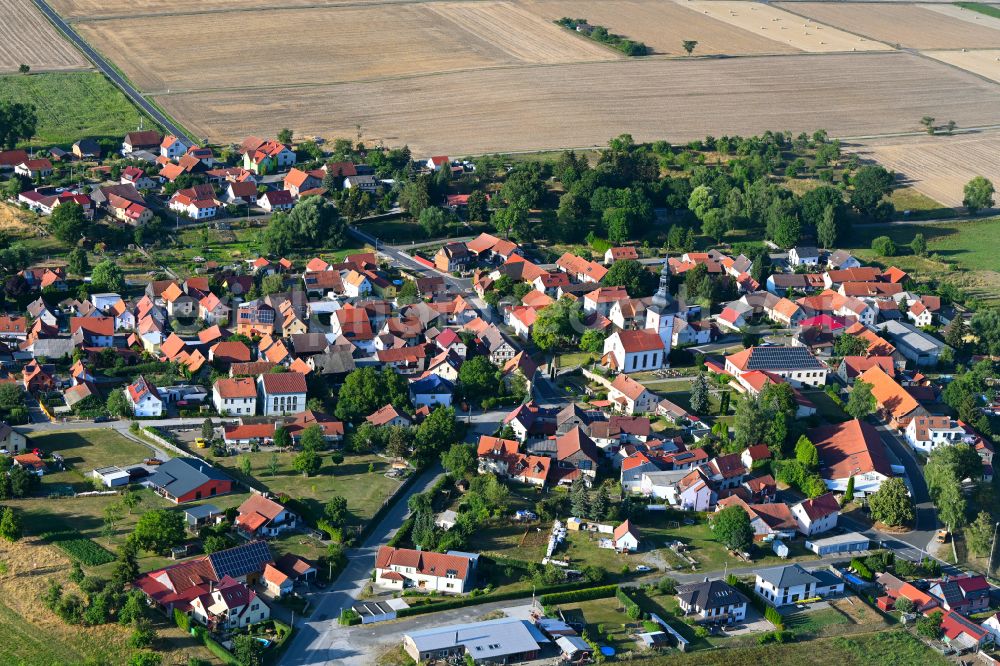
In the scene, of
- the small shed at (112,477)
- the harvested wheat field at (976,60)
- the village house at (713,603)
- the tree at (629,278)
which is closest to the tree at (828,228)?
the tree at (629,278)

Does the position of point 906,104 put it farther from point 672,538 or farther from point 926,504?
point 672,538

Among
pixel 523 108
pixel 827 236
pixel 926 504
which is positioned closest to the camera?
pixel 926 504

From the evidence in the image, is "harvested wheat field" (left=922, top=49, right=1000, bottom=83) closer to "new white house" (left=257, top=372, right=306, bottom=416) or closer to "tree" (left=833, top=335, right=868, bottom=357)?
"tree" (left=833, top=335, right=868, bottom=357)

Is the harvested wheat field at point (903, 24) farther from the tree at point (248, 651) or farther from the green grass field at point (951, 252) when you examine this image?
the tree at point (248, 651)

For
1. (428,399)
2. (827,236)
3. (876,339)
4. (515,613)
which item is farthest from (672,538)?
(827,236)

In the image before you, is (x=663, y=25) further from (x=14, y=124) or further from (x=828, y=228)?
(x=14, y=124)
